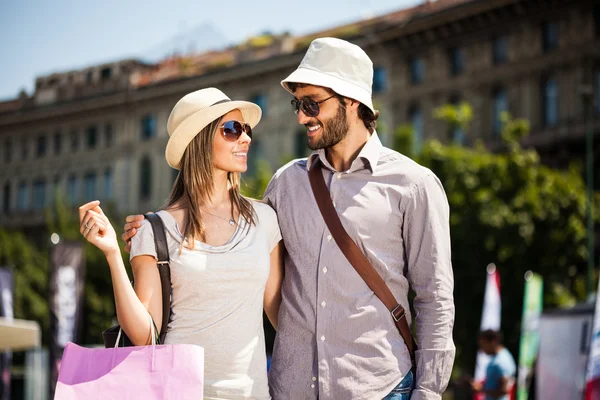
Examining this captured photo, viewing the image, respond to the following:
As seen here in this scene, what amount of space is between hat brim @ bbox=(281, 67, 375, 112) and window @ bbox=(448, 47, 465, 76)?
41495 mm

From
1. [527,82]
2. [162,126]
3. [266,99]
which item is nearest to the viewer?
[527,82]

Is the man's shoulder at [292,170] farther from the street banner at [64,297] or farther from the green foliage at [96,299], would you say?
the green foliage at [96,299]

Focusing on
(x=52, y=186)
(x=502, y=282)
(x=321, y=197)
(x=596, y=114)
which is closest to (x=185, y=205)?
(x=321, y=197)

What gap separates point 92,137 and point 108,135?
4.57 feet

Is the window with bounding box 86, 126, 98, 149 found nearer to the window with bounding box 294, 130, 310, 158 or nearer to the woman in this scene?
the window with bounding box 294, 130, 310, 158

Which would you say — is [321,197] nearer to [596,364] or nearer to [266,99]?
[596,364]

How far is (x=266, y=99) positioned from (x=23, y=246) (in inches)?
526

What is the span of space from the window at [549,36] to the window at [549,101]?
4.13 ft

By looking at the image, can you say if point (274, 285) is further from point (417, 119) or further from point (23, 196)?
point (23, 196)

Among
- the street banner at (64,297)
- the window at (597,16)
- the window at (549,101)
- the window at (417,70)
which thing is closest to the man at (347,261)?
the street banner at (64,297)

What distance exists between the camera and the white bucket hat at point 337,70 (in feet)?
14.6

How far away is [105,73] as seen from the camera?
205 ft

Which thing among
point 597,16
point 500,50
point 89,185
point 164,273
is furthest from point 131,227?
point 89,185

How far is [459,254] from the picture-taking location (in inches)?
1220
